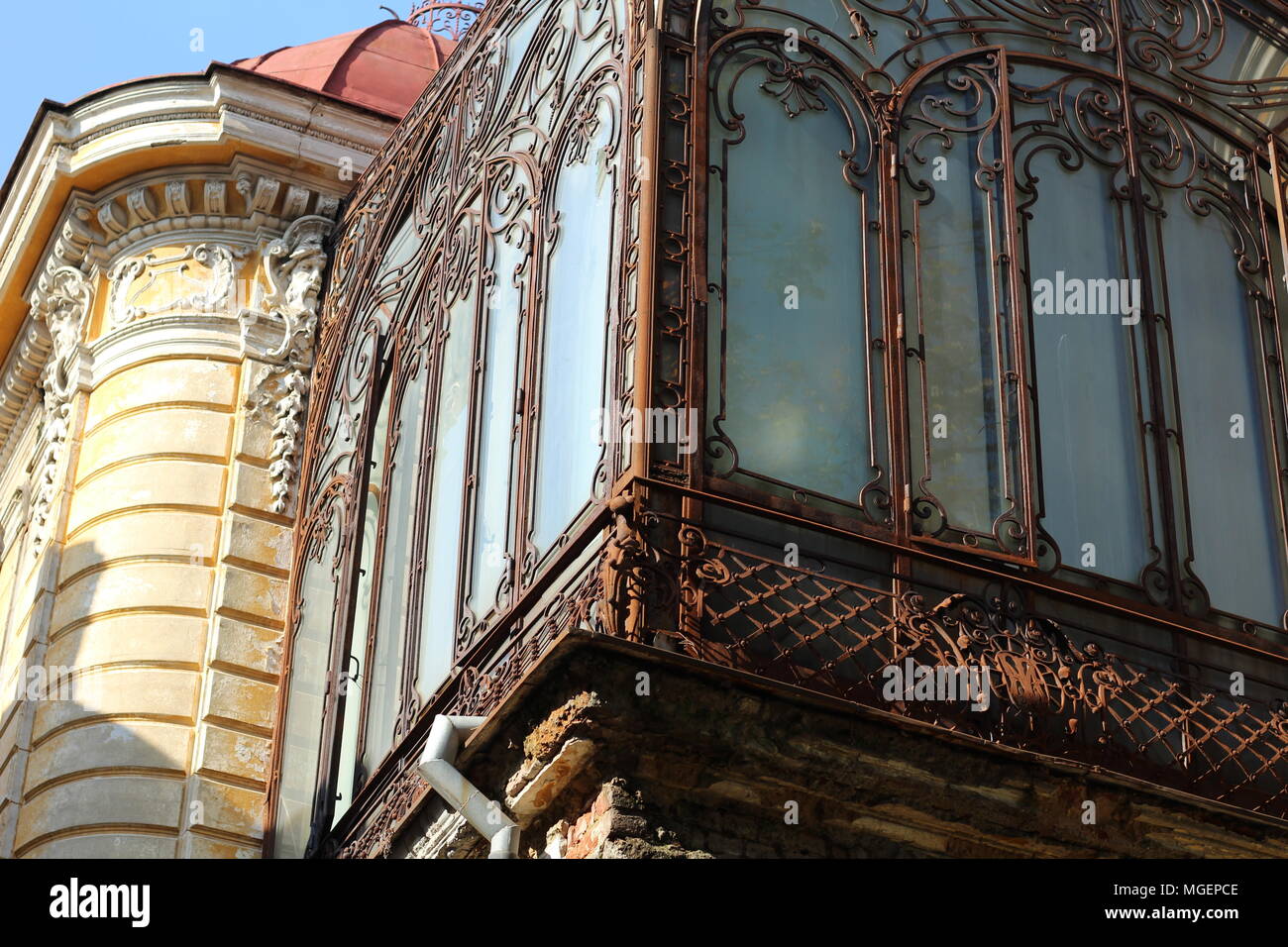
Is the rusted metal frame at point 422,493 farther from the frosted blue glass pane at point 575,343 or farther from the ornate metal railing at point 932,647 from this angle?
the frosted blue glass pane at point 575,343

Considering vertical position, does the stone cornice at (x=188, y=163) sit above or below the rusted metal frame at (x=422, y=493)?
above

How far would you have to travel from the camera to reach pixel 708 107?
993 cm

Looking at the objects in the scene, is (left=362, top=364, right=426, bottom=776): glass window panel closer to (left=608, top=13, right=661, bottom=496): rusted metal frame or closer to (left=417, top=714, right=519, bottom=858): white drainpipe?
(left=417, top=714, right=519, bottom=858): white drainpipe

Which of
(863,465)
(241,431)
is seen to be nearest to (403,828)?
(863,465)

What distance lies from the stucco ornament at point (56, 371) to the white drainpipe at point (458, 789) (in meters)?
6.17

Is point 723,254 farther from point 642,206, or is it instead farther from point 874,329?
point 874,329

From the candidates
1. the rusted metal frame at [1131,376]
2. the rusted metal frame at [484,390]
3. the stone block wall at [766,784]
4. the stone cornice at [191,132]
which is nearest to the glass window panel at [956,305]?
the rusted metal frame at [1131,376]

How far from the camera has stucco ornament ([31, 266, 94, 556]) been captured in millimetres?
14594

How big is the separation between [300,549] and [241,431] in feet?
3.36

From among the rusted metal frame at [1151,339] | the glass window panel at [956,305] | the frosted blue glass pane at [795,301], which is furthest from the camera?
the rusted metal frame at [1151,339]

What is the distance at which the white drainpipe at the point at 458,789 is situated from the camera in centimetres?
869

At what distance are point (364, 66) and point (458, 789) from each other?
873 cm

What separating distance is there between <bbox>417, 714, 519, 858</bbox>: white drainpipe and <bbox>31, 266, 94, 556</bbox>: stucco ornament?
6167mm
